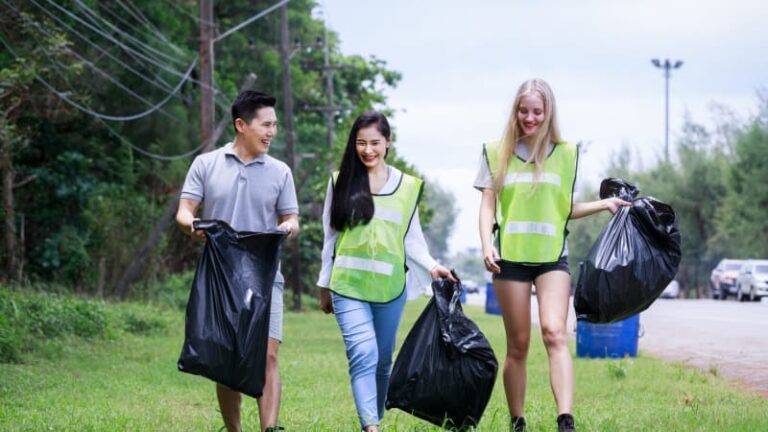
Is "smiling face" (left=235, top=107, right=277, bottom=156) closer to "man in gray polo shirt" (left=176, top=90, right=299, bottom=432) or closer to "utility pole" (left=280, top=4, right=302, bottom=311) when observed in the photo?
"man in gray polo shirt" (left=176, top=90, right=299, bottom=432)

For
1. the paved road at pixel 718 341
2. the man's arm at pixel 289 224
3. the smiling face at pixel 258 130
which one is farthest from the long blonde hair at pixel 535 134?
the paved road at pixel 718 341

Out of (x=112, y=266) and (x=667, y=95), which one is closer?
(x=112, y=266)

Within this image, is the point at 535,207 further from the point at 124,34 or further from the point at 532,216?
the point at 124,34

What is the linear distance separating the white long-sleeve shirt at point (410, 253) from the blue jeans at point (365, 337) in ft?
0.39

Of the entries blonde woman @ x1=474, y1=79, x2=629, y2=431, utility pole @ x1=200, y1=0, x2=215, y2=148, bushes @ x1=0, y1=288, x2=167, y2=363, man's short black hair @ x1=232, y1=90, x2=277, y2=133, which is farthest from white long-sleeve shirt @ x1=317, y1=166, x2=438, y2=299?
utility pole @ x1=200, y1=0, x2=215, y2=148

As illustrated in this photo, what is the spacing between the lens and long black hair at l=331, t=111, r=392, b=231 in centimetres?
639

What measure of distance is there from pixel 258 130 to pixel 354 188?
1.91ft

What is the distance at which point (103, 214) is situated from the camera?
963 inches

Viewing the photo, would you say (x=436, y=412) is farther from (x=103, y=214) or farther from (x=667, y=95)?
(x=667, y=95)

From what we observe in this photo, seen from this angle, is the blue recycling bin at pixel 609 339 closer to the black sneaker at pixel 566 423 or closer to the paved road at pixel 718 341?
the paved road at pixel 718 341

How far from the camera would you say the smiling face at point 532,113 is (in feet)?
21.7

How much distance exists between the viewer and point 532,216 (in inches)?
258

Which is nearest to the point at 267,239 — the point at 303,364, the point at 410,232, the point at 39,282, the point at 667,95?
the point at 410,232

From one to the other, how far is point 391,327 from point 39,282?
57.4 ft
